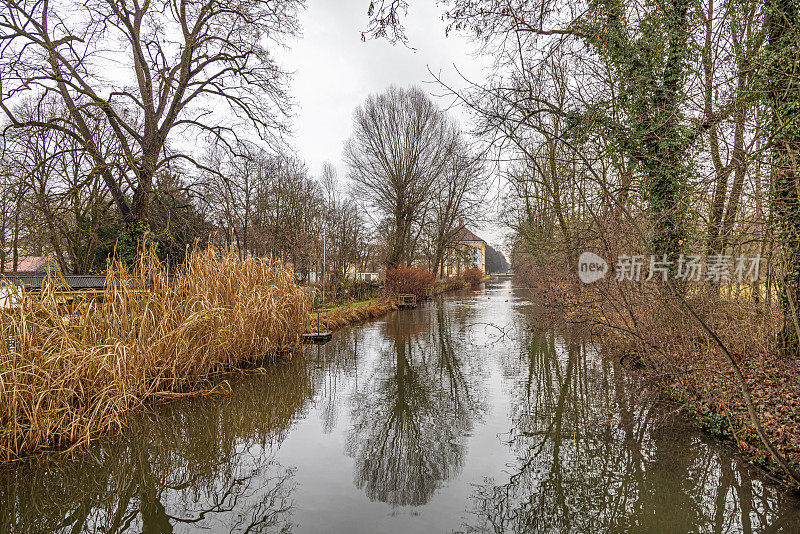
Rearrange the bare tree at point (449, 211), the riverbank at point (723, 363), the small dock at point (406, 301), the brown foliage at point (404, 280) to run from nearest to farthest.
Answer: the riverbank at point (723, 363) → the small dock at point (406, 301) → the brown foliage at point (404, 280) → the bare tree at point (449, 211)

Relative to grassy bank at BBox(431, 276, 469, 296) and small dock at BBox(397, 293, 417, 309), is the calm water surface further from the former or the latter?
grassy bank at BBox(431, 276, 469, 296)

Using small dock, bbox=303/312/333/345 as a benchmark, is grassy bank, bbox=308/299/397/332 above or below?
above

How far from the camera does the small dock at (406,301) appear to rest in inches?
774

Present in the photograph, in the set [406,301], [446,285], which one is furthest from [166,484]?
[446,285]

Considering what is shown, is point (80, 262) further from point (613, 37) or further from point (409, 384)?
point (613, 37)

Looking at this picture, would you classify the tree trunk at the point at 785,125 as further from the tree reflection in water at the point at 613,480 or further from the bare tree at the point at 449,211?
the bare tree at the point at 449,211

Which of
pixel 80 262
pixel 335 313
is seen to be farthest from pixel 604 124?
pixel 80 262

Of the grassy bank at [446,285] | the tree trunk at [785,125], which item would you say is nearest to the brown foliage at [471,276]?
the grassy bank at [446,285]
